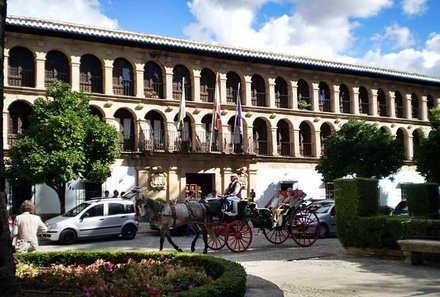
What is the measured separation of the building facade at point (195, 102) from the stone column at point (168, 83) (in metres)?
0.06

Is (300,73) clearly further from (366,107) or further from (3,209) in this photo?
(3,209)

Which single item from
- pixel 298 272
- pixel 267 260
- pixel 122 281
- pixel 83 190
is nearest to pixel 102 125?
pixel 83 190

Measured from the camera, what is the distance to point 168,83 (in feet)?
107

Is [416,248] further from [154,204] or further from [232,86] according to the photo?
[232,86]

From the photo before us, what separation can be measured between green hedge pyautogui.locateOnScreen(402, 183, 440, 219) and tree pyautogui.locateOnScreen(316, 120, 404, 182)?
43.3 ft

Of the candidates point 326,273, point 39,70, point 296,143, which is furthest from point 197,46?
point 326,273

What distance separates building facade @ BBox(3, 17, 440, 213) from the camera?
29062mm

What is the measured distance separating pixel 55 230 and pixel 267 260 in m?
9.67

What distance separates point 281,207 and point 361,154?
15.8m

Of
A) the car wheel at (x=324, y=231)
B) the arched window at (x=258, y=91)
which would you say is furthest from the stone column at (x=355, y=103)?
the car wheel at (x=324, y=231)

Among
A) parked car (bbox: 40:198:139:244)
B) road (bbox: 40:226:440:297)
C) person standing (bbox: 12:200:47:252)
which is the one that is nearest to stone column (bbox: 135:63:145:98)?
parked car (bbox: 40:198:139:244)

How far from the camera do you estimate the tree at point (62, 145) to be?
22.8 metres

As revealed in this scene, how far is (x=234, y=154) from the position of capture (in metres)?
33.7

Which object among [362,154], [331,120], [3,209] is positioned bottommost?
[3,209]
